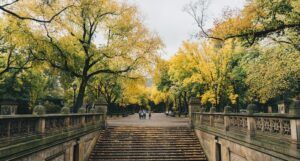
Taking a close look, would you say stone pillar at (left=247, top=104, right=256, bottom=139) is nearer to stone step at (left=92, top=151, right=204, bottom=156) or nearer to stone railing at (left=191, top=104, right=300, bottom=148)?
stone railing at (left=191, top=104, right=300, bottom=148)

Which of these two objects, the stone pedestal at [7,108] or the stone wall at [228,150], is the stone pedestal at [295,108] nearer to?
the stone wall at [228,150]

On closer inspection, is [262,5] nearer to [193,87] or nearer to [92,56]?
[92,56]

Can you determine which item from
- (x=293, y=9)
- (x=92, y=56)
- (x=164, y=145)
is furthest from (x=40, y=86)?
(x=293, y=9)

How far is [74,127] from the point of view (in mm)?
13617

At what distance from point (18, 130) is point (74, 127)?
5.91 m

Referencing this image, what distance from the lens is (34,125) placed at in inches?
356

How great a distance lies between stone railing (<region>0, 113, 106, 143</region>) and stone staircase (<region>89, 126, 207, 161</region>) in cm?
397

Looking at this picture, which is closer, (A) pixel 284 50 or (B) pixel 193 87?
(A) pixel 284 50

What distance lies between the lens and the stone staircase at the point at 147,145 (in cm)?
1695

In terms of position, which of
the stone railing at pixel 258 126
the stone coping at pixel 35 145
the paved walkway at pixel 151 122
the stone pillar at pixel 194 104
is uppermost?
the stone pillar at pixel 194 104

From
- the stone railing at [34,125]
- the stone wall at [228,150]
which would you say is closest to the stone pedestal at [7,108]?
the stone railing at [34,125]

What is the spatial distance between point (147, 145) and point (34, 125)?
10776mm

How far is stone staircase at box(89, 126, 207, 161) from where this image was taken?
16953 millimetres

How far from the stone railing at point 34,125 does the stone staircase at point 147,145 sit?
3971mm
